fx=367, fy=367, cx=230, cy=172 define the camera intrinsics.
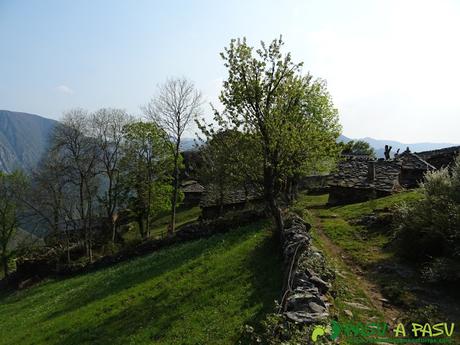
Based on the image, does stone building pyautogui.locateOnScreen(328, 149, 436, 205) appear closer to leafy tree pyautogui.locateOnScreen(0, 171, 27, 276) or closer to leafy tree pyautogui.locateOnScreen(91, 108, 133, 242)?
leafy tree pyautogui.locateOnScreen(91, 108, 133, 242)

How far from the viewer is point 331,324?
10.4 m

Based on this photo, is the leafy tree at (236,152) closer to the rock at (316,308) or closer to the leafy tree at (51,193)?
the rock at (316,308)

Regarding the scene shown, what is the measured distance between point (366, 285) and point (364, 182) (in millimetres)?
25281

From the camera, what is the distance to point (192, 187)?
80.2m

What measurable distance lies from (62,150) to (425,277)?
42.7 m

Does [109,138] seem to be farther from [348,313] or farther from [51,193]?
[348,313]

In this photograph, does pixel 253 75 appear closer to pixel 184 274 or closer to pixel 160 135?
pixel 184 274

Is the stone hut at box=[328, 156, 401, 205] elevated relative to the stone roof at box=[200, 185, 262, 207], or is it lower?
elevated

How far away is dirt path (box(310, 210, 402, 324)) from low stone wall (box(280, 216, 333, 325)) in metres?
1.82

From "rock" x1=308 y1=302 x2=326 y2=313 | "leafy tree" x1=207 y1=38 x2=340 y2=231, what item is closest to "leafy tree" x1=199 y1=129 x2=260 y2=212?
"leafy tree" x1=207 y1=38 x2=340 y2=231

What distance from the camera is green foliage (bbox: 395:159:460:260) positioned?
1606 centimetres

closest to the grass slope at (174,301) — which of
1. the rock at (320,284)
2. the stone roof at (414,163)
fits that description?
the rock at (320,284)

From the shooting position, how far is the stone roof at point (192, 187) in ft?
258

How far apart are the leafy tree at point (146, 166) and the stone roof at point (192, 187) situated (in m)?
20.3
